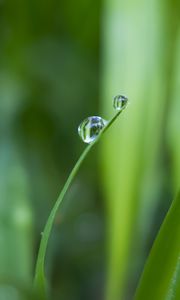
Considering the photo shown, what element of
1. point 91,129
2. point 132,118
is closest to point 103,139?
point 132,118

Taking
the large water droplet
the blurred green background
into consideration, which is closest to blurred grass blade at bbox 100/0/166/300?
the blurred green background

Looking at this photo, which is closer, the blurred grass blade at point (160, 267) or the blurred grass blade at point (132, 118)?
the blurred grass blade at point (160, 267)

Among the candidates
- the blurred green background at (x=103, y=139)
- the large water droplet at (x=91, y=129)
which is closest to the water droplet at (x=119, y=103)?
the large water droplet at (x=91, y=129)

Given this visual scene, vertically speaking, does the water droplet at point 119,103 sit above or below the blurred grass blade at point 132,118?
above

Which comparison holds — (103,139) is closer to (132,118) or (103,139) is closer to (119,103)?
(132,118)

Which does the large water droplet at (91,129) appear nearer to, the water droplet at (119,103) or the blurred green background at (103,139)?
the water droplet at (119,103)

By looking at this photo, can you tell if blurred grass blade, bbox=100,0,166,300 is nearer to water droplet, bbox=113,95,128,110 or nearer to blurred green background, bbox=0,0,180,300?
blurred green background, bbox=0,0,180,300

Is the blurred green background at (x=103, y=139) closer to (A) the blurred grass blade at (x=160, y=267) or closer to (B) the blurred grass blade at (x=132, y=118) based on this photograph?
(B) the blurred grass blade at (x=132, y=118)

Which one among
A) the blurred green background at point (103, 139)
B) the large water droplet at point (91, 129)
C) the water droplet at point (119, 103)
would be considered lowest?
the blurred green background at point (103, 139)
